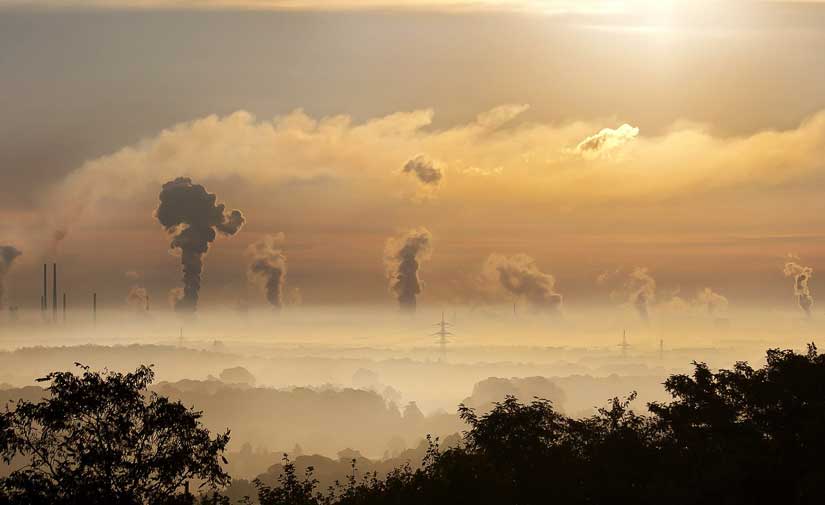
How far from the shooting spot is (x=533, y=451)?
77500mm

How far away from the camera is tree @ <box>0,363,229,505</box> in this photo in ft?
153

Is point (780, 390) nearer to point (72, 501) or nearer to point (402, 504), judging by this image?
point (402, 504)

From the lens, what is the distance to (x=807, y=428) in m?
62.2

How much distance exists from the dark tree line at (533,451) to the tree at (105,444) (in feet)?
0.20

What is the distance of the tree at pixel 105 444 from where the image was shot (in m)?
46.7

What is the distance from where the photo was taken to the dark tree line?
47.6 meters

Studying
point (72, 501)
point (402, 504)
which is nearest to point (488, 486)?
point (402, 504)

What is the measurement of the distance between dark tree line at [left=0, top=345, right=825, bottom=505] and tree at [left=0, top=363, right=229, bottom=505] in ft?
0.20

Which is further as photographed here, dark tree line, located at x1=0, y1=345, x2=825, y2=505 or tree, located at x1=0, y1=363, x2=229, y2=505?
dark tree line, located at x1=0, y1=345, x2=825, y2=505

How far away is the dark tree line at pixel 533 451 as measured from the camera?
47.6m

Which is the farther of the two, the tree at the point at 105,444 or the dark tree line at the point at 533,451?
the dark tree line at the point at 533,451

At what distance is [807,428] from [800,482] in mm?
5896

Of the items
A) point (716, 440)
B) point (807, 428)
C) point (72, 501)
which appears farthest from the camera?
point (716, 440)

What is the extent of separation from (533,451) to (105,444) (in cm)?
3725
